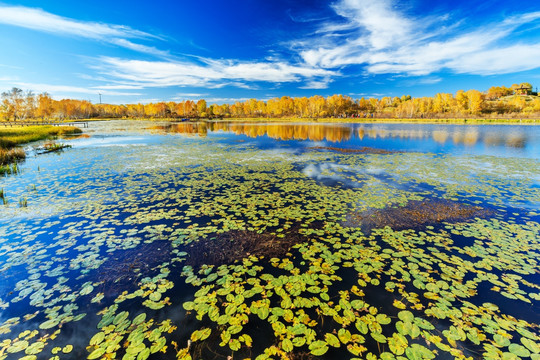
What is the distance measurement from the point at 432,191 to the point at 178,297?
40.2ft

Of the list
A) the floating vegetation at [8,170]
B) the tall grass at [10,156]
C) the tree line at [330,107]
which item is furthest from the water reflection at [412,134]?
the tree line at [330,107]

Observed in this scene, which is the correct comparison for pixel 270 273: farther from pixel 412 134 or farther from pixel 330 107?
pixel 330 107

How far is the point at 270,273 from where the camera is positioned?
215 inches

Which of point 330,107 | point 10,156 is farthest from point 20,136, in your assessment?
point 330,107

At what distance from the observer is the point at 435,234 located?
286 inches

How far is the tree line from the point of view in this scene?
97.4m

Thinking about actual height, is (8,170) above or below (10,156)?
below

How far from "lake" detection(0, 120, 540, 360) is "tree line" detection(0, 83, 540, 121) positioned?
12053 centimetres

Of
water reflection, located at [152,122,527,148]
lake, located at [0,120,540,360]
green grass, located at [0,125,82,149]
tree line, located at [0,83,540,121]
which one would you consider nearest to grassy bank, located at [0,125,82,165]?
green grass, located at [0,125,82,149]

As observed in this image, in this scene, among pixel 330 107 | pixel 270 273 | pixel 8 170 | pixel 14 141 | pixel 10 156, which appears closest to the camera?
pixel 270 273

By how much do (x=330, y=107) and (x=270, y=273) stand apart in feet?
525

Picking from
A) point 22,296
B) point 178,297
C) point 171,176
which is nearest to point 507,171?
point 178,297

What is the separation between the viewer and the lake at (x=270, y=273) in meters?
3.75

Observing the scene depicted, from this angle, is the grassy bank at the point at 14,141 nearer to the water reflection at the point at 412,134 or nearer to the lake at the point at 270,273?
the lake at the point at 270,273
